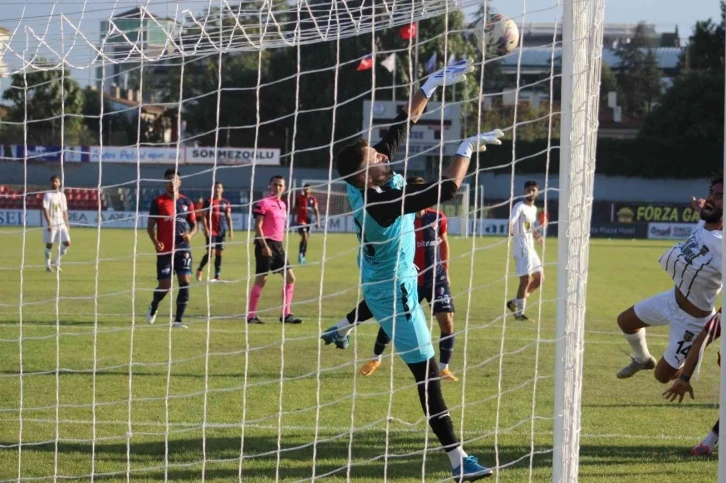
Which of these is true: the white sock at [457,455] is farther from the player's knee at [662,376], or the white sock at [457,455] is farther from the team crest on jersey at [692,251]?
the team crest on jersey at [692,251]

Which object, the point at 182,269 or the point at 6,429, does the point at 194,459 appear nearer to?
the point at 6,429

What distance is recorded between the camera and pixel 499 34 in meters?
5.57

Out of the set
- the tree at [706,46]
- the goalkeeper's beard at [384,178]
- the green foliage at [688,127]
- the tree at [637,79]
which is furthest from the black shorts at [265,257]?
the tree at [637,79]

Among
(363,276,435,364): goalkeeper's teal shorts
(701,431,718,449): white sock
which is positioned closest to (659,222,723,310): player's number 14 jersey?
(701,431,718,449): white sock

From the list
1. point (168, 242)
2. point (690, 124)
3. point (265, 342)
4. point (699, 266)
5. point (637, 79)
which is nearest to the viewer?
point (699, 266)

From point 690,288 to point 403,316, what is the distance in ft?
7.86

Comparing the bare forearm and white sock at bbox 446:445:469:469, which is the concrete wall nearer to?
the bare forearm

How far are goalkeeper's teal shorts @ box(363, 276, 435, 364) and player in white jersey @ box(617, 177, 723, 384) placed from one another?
2196 millimetres

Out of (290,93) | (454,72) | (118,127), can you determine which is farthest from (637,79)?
(454,72)

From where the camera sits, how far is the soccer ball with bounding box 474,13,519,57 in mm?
5516

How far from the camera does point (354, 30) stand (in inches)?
259

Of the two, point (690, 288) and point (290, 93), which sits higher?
point (290, 93)

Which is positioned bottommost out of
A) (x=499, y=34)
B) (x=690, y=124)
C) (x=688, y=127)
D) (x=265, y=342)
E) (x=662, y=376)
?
(x=265, y=342)

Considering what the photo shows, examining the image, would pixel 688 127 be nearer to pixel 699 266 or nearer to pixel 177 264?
pixel 177 264
